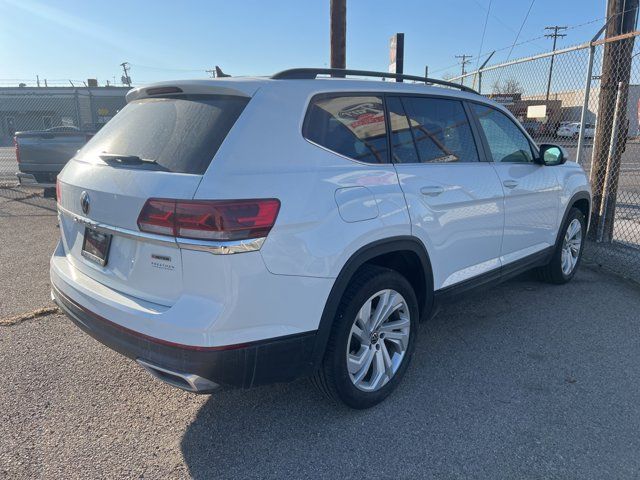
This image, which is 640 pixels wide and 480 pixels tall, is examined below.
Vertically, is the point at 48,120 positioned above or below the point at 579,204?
above

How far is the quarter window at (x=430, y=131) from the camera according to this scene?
321 cm

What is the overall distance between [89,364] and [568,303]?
4.13 meters

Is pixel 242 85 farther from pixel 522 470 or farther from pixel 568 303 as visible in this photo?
pixel 568 303

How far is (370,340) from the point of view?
3010 millimetres

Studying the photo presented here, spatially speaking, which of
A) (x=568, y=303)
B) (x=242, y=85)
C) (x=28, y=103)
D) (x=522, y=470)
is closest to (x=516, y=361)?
(x=522, y=470)

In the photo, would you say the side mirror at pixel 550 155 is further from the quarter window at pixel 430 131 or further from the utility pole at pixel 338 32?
the utility pole at pixel 338 32

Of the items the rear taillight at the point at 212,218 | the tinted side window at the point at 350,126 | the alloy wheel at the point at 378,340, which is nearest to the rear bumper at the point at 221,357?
the alloy wheel at the point at 378,340

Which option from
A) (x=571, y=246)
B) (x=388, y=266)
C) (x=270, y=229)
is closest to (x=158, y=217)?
(x=270, y=229)

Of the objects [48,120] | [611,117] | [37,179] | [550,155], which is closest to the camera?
[550,155]

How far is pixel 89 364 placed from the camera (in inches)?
140

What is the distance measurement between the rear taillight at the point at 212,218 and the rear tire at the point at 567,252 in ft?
12.1

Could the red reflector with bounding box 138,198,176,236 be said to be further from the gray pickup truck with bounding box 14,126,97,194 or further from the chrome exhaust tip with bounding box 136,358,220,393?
the gray pickup truck with bounding box 14,126,97,194

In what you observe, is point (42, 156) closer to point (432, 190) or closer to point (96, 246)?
point (96, 246)

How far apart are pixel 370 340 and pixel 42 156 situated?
26.2 feet
